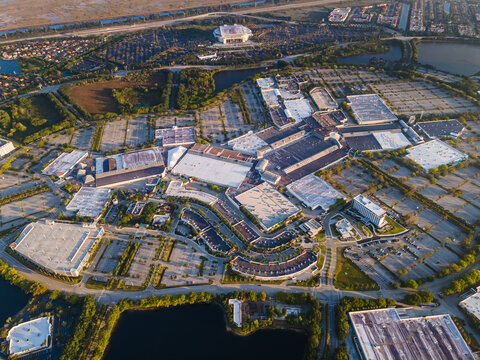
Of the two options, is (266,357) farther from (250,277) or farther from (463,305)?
(463,305)

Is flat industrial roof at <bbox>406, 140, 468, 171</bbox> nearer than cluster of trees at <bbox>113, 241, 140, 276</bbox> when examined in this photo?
No

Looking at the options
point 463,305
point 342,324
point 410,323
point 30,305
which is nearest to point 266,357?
point 342,324

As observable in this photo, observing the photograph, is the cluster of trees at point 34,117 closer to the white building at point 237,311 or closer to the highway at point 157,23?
the highway at point 157,23

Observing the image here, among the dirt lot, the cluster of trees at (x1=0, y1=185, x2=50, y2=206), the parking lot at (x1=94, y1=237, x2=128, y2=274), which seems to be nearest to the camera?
the parking lot at (x1=94, y1=237, x2=128, y2=274)

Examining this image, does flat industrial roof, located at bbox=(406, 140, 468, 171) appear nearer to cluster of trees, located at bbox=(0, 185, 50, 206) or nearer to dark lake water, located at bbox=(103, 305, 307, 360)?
dark lake water, located at bbox=(103, 305, 307, 360)

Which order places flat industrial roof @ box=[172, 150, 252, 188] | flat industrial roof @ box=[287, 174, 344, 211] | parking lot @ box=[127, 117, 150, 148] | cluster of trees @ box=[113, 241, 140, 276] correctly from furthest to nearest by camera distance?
parking lot @ box=[127, 117, 150, 148]
flat industrial roof @ box=[172, 150, 252, 188]
flat industrial roof @ box=[287, 174, 344, 211]
cluster of trees @ box=[113, 241, 140, 276]

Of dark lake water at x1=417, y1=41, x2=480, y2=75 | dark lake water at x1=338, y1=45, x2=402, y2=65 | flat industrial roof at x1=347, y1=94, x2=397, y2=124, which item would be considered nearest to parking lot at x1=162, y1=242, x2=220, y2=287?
flat industrial roof at x1=347, y1=94, x2=397, y2=124

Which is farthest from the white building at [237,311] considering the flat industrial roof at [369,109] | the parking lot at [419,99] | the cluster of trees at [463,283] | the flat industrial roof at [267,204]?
the parking lot at [419,99]
